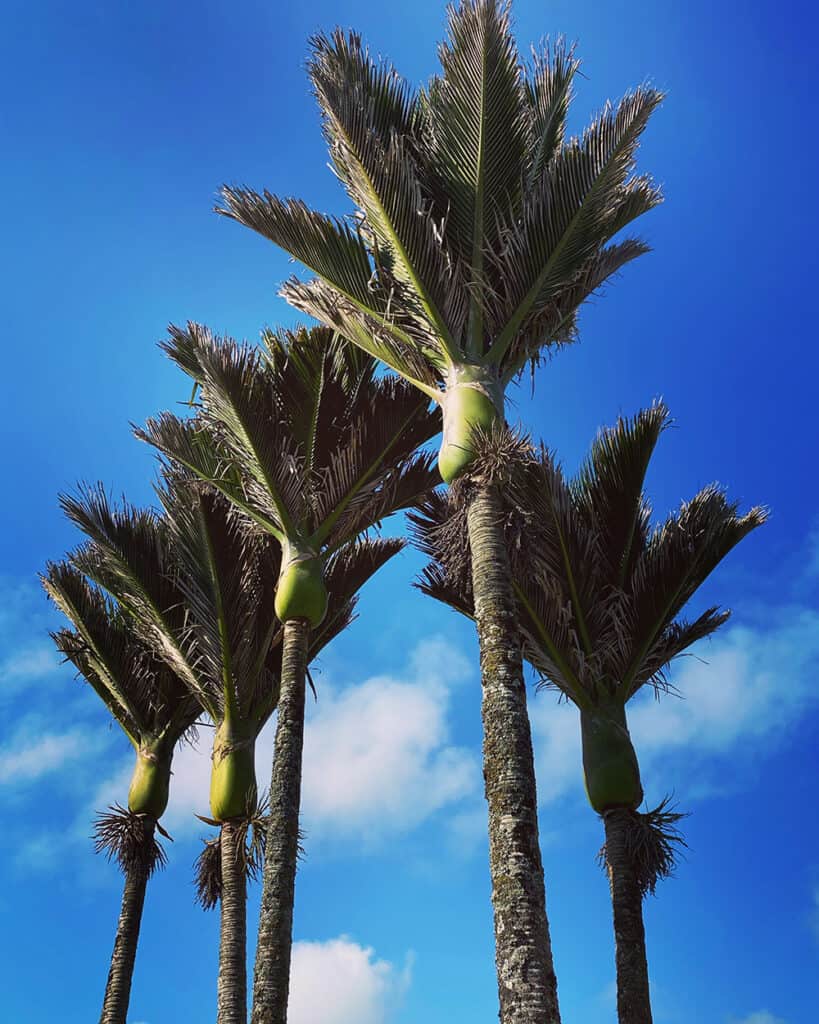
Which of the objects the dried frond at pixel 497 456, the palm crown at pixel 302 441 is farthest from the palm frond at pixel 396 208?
the palm crown at pixel 302 441

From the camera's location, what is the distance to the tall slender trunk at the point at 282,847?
8797 millimetres

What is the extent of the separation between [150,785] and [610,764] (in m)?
6.66

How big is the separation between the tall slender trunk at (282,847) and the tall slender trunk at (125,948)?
4421 mm

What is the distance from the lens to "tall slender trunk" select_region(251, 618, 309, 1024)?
880 centimetres

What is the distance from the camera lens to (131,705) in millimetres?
13672

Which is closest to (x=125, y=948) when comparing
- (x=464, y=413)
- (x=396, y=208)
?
(x=464, y=413)

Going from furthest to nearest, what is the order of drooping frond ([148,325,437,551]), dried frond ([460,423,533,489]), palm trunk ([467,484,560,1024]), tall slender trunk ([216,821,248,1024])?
drooping frond ([148,325,437,551])
tall slender trunk ([216,821,248,1024])
dried frond ([460,423,533,489])
palm trunk ([467,484,560,1024])

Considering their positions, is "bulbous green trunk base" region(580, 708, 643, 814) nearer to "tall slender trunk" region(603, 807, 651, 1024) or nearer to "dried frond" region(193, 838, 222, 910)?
"tall slender trunk" region(603, 807, 651, 1024)

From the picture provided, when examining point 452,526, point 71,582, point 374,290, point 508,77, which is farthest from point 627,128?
point 71,582

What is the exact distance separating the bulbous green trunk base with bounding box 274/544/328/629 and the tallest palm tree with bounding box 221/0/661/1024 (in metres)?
2.80

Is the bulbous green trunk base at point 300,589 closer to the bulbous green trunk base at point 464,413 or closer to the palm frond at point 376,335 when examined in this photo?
the palm frond at point 376,335

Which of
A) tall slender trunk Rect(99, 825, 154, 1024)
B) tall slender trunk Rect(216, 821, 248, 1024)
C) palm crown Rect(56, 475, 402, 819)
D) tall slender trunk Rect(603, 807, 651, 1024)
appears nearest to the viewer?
tall slender trunk Rect(603, 807, 651, 1024)

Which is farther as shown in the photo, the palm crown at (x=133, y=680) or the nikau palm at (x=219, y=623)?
the palm crown at (x=133, y=680)

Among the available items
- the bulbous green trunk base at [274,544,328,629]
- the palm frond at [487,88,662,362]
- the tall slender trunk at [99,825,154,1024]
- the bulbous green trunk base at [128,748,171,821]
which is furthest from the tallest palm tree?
the tall slender trunk at [99,825,154,1024]
